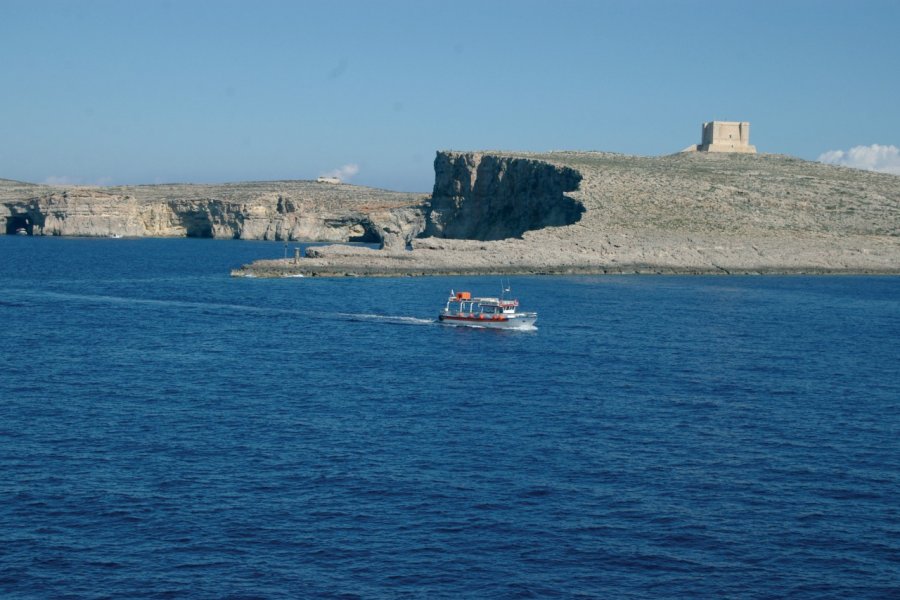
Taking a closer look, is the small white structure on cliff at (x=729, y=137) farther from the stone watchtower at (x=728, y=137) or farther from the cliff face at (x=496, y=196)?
the cliff face at (x=496, y=196)

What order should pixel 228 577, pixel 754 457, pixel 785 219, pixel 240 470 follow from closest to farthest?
→ pixel 228 577
pixel 240 470
pixel 754 457
pixel 785 219

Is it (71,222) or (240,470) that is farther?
(71,222)

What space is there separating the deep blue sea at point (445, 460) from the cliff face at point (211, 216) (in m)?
104

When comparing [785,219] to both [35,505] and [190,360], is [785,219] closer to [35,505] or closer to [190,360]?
[190,360]

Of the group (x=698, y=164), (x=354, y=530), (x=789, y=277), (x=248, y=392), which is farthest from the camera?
(x=698, y=164)

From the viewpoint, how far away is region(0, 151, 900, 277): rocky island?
326 feet

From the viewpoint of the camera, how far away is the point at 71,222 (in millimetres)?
164000

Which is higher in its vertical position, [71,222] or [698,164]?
[698,164]

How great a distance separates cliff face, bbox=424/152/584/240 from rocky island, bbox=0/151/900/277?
7.2 inches

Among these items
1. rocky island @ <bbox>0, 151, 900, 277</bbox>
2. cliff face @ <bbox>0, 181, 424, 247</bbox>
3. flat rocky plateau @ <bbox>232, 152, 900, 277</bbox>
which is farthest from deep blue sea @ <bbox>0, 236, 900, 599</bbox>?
cliff face @ <bbox>0, 181, 424, 247</bbox>

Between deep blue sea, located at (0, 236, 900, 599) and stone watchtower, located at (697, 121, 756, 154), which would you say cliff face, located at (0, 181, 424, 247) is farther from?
deep blue sea, located at (0, 236, 900, 599)

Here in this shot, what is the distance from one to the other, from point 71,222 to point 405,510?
15022 cm

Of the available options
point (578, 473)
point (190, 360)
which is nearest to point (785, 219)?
point (190, 360)

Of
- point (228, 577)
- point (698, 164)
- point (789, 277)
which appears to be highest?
point (698, 164)
